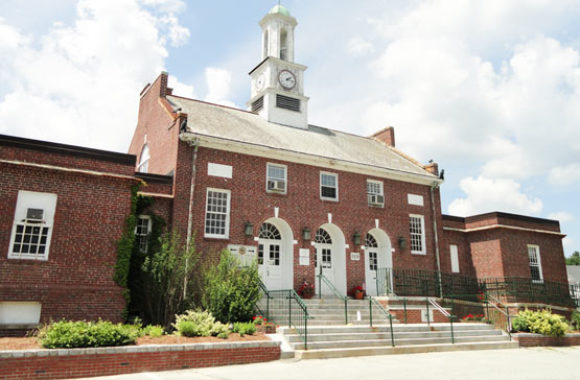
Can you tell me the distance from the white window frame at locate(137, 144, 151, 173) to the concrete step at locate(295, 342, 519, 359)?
41.2 feet

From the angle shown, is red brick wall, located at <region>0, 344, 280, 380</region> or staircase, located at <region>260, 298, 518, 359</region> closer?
red brick wall, located at <region>0, 344, 280, 380</region>

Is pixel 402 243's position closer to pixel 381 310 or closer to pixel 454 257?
pixel 454 257

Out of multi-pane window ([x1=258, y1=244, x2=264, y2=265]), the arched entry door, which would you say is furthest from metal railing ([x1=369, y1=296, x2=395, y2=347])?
multi-pane window ([x1=258, y1=244, x2=264, y2=265])

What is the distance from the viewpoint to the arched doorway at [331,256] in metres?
19.9

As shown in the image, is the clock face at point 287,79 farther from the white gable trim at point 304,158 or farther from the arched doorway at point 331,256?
the arched doorway at point 331,256

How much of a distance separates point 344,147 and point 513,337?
458 inches

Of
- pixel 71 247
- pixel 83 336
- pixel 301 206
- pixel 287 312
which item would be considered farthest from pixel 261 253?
pixel 83 336

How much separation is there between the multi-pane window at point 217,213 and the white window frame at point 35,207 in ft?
18.0

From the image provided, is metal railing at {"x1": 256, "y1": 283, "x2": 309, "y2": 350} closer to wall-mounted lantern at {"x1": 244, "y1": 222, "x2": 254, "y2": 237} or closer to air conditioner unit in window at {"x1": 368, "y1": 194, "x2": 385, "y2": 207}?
wall-mounted lantern at {"x1": 244, "y1": 222, "x2": 254, "y2": 237}

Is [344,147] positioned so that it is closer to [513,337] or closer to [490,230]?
[490,230]

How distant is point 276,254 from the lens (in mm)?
19094

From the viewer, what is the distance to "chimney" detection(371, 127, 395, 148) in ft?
90.1

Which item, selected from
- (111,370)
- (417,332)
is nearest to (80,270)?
(111,370)

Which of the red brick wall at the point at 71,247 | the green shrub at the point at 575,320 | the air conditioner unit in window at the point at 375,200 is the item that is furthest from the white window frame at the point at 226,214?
the green shrub at the point at 575,320
